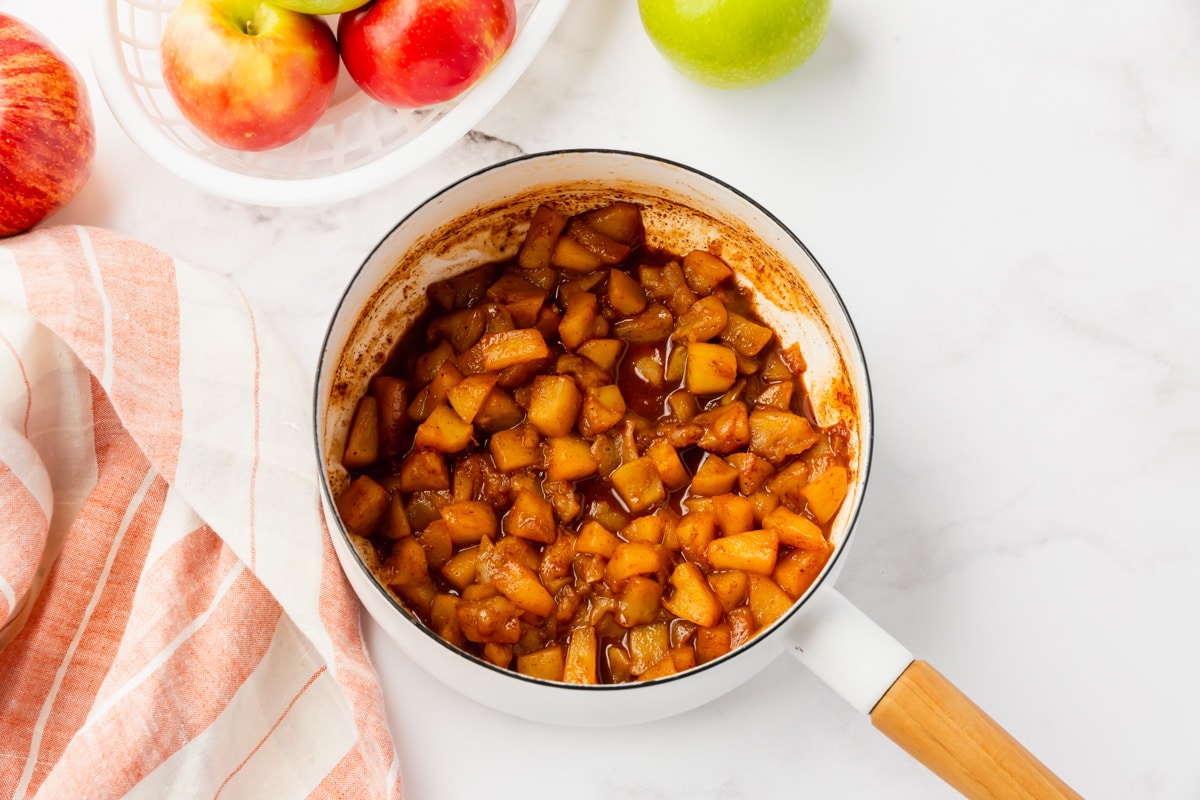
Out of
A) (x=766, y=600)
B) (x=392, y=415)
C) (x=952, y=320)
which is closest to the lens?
(x=766, y=600)

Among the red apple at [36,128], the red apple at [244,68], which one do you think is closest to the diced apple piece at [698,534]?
the red apple at [244,68]

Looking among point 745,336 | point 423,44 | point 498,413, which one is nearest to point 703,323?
point 745,336

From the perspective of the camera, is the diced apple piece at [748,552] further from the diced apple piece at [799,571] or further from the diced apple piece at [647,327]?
the diced apple piece at [647,327]

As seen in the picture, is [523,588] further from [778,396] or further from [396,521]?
[778,396]

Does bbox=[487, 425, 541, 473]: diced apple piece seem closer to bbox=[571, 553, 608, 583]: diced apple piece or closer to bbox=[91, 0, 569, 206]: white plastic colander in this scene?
bbox=[571, 553, 608, 583]: diced apple piece

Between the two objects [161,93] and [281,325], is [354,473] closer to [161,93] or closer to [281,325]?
[281,325]

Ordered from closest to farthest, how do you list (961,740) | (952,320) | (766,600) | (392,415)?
(961,740) → (766,600) → (392,415) → (952,320)

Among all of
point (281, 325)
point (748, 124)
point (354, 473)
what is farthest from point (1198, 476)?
point (281, 325)
